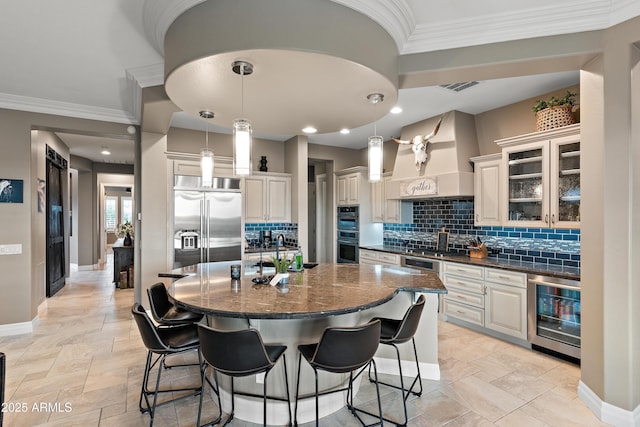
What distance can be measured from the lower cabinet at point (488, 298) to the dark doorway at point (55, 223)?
21.2 ft

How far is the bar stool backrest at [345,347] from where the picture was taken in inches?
71.1

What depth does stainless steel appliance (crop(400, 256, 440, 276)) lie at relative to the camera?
4.33 metres

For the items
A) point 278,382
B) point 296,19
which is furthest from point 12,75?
point 278,382

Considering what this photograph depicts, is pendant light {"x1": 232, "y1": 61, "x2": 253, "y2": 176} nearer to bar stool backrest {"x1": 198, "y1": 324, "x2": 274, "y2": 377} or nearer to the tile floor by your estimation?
bar stool backrest {"x1": 198, "y1": 324, "x2": 274, "y2": 377}

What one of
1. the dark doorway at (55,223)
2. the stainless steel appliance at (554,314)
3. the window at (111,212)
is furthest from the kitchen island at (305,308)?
the window at (111,212)

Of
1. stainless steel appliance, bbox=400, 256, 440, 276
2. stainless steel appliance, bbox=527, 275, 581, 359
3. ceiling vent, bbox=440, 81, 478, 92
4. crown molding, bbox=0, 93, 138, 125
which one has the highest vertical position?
ceiling vent, bbox=440, 81, 478, 92

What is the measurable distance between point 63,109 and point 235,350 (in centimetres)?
410

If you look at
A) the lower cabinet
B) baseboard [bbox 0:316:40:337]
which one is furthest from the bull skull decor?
baseboard [bbox 0:316:40:337]

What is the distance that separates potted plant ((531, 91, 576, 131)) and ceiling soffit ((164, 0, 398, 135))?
2.02 metres

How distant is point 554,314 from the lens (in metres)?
3.29

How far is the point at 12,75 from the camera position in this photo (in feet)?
10.6

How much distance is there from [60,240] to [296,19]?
6.99 meters

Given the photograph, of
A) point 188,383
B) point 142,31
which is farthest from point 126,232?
point 142,31

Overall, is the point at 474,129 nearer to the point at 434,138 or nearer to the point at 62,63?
the point at 434,138
